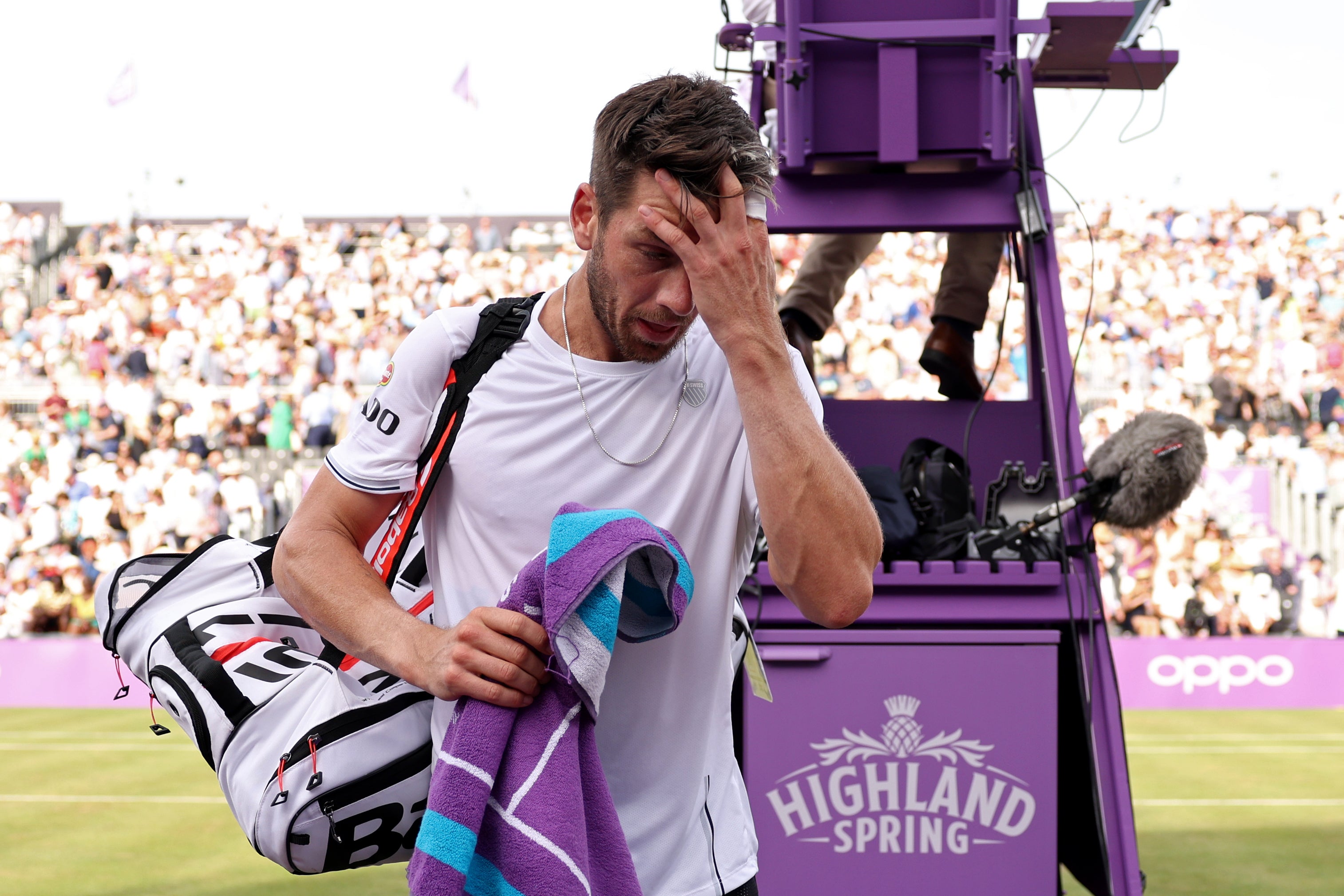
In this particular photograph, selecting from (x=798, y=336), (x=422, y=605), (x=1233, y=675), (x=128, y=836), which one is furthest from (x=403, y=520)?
(x=1233, y=675)

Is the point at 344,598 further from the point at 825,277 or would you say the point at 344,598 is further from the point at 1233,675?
the point at 1233,675

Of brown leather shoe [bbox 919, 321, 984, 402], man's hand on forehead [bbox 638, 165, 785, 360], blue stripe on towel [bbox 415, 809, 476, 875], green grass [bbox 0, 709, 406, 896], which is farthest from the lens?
green grass [bbox 0, 709, 406, 896]

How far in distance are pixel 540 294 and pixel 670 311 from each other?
379mm

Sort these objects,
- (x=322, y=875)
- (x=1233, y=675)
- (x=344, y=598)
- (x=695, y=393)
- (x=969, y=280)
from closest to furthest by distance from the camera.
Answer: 1. (x=344, y=598)
2. (x=695, y=393)
3. (x=969, y=280)
4. (x=322, y=875)
5. (x=1233, y=675)

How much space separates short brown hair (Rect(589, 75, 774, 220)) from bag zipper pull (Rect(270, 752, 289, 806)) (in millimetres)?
819

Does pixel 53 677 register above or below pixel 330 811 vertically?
below

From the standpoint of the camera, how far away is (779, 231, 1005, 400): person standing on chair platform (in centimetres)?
473

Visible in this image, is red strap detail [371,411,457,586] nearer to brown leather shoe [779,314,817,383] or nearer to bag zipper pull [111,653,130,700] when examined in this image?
bag zipper pull [111,653,130,700]

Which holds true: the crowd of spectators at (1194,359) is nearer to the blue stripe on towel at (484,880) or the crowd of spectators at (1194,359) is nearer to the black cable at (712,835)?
the black cable at (712,835)

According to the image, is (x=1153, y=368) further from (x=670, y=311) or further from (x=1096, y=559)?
(x=670, y=311)

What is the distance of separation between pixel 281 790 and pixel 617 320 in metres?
0.73

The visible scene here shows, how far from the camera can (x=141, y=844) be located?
243 inches

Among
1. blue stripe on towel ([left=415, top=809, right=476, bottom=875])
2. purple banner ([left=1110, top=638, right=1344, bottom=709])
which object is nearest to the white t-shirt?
blue stripe on towel ([left=415, top=809, right=476, bottom=875])

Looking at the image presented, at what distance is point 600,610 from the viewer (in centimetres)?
142
